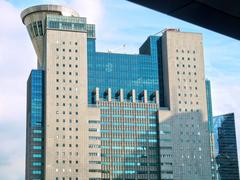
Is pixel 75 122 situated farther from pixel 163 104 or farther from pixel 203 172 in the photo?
pixel 203 172

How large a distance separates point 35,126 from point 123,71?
950 inches

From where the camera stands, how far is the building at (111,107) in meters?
103

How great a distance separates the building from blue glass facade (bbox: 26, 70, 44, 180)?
203 mm

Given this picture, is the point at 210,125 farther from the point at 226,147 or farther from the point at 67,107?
the point at 226,147

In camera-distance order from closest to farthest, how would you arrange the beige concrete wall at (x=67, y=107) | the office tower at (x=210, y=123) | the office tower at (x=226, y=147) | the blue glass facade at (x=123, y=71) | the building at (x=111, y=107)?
1. the beige concrete wall at (x=67, y=107)
2. the building at (x=111, y=107)
3. the blue glass facade at (x=123, y=71)
4. the office tower at (x=210, y=123)
5. the office tower at (x=226, y=147)

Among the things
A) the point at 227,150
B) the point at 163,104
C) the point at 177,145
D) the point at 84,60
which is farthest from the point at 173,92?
the point at 227,150

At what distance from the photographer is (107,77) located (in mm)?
113750

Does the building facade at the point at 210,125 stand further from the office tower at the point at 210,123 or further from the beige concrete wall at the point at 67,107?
the beige concrete wall at the point at 67,107

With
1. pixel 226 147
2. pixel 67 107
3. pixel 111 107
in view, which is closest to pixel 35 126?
pixel 67 107

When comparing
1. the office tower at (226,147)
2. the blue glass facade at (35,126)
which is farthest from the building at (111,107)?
the office tower at (226,147)

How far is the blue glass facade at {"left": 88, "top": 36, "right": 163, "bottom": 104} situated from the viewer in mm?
113188

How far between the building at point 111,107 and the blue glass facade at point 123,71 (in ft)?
0.74

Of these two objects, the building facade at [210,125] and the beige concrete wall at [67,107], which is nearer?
the beige concrete wall at [67,107]

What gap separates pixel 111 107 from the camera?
110 metres
